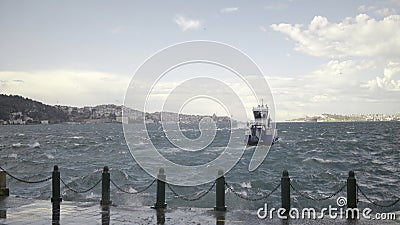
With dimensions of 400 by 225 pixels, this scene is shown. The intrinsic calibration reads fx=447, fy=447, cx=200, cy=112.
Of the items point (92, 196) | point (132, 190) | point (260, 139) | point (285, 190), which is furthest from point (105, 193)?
point (260, 139)

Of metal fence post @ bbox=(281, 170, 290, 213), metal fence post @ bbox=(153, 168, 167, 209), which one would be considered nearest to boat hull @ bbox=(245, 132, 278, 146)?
metal fence post @ bbox=(153, 168, 167, 209)

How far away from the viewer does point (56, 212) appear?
12.6m

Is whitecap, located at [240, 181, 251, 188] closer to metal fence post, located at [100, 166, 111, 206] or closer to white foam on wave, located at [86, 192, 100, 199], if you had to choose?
white foam on wave, located at [86, 192, 100, 199]

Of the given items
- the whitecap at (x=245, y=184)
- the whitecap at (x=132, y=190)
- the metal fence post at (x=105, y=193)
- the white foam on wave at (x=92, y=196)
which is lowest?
the whitecap at (x=132, y=190)

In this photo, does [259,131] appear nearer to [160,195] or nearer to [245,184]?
[245,184]

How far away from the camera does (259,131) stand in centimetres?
7788

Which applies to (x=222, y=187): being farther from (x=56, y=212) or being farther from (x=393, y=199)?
(x=393, y=199)

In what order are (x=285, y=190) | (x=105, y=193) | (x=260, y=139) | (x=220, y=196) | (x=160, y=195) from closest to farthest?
(x=285, y=190) < (x=220, y=196) < (x=160, y=195) < (x=105, y=193) < (x=260, y=139)

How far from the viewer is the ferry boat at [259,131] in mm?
76625

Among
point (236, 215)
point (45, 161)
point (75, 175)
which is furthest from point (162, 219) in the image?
point (45, 161)

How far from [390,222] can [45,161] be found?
45796 millimetres

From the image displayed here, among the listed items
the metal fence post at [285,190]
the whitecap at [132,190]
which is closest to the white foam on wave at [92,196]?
the whitecap at [132,190]

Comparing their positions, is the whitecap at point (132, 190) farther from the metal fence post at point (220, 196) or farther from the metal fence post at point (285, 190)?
the metal fence post at point (285, 190)

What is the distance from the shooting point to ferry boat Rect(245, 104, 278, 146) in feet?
251
